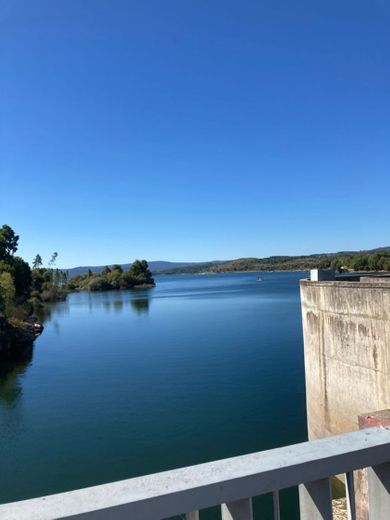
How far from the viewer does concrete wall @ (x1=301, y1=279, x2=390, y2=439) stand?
9336mm

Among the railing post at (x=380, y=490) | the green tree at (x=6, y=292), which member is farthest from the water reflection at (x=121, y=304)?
the railing post at (x=380, y=490)

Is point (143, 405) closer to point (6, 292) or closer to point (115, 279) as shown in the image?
point (6, 292)

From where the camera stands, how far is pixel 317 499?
1778 mm

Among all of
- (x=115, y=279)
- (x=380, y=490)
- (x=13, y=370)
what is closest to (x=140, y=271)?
(x=115, y=279)

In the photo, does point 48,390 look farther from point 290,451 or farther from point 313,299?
point 290,451

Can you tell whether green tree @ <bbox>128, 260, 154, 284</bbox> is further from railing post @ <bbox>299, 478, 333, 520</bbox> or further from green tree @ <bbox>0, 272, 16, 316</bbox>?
railing post @ <bbox>299, 478, 333, 520</bbox>

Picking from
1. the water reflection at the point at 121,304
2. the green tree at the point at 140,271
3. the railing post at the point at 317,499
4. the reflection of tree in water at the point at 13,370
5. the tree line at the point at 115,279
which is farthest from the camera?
the green tree at the point at 140,271

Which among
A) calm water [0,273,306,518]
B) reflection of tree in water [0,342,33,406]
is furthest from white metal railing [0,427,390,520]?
reflection of tree in water [0,342,33,406]

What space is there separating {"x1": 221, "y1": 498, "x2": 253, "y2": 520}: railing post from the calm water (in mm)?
12589

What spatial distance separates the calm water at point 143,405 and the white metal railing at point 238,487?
12591mm

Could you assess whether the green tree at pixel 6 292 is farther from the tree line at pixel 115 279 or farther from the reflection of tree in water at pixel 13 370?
the tree line at pixel 115 279

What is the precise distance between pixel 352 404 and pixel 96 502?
1003 centimetres

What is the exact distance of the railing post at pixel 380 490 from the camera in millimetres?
1835

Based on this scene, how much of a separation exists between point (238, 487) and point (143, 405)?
63.5 ft
